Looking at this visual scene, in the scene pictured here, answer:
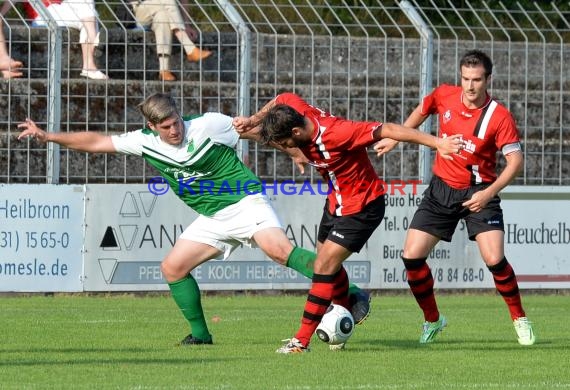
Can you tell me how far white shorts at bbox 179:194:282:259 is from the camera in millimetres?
10062

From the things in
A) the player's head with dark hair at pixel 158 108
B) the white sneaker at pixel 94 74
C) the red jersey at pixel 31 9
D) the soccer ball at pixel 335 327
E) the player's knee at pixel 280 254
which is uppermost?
the red jersey at pixel 31 9

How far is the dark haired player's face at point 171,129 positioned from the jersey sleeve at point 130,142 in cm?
24

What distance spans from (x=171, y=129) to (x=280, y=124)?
1.08 m

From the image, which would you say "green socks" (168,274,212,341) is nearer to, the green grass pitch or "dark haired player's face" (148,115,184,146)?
the green grass pitch

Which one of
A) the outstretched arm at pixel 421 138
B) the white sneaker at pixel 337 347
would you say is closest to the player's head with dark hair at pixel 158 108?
the outstretched arm at pixel 421 138

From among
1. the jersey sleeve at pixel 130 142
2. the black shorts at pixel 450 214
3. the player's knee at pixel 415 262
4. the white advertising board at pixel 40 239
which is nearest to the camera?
the jersey sleeve at pixel 130 142

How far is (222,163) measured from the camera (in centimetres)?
1017

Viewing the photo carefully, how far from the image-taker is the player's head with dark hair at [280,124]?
9016 mm

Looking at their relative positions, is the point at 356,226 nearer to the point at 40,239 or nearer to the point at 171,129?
the point at 171,129

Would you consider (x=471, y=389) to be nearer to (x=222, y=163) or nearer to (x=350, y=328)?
(x=350, y=328)

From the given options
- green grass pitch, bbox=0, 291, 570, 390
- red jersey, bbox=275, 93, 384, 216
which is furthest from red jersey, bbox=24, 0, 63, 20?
red jersey, bbox=275, 93, 384, 216

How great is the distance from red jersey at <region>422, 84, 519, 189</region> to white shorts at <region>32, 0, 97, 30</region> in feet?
21.1

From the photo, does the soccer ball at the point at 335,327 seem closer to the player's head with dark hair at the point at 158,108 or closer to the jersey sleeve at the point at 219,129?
the jersey sleeve at the point at 219,129

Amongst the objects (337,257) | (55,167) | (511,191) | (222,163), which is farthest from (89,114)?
(337,257)
